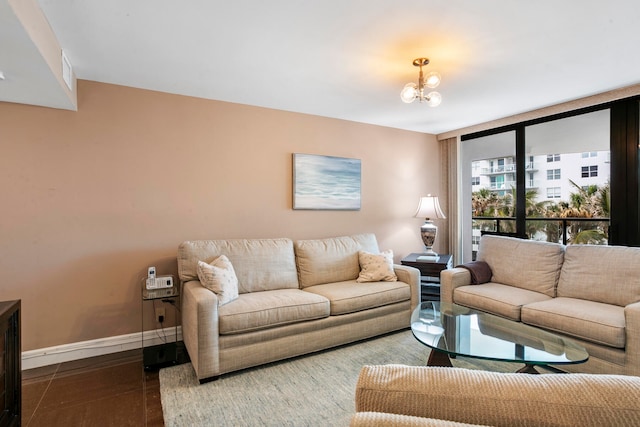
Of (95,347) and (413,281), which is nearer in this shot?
(95,347)

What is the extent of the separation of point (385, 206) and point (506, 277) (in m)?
1.68

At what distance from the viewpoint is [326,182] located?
3893 mm

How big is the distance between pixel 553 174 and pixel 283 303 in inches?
135

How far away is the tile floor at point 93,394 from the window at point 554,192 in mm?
4321

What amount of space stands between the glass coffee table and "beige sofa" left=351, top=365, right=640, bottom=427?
1.30 meters

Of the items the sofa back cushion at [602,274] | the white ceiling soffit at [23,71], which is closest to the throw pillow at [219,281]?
the white ceiling soffit at [23,71]

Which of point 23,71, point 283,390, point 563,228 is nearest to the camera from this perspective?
point 23,71

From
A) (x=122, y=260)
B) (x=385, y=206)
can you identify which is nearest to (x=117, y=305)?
(x=122, y=260)

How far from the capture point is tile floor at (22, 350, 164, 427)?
195 centimetres

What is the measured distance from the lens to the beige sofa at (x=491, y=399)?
2.08 feet

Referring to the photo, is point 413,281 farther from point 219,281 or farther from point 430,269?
Answer: point 219,281

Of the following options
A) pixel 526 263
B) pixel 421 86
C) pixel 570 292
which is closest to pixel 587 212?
pixel 526 263

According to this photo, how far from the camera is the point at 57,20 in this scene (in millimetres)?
1919

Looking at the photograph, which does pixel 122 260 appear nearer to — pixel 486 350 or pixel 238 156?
pixel 238 156
